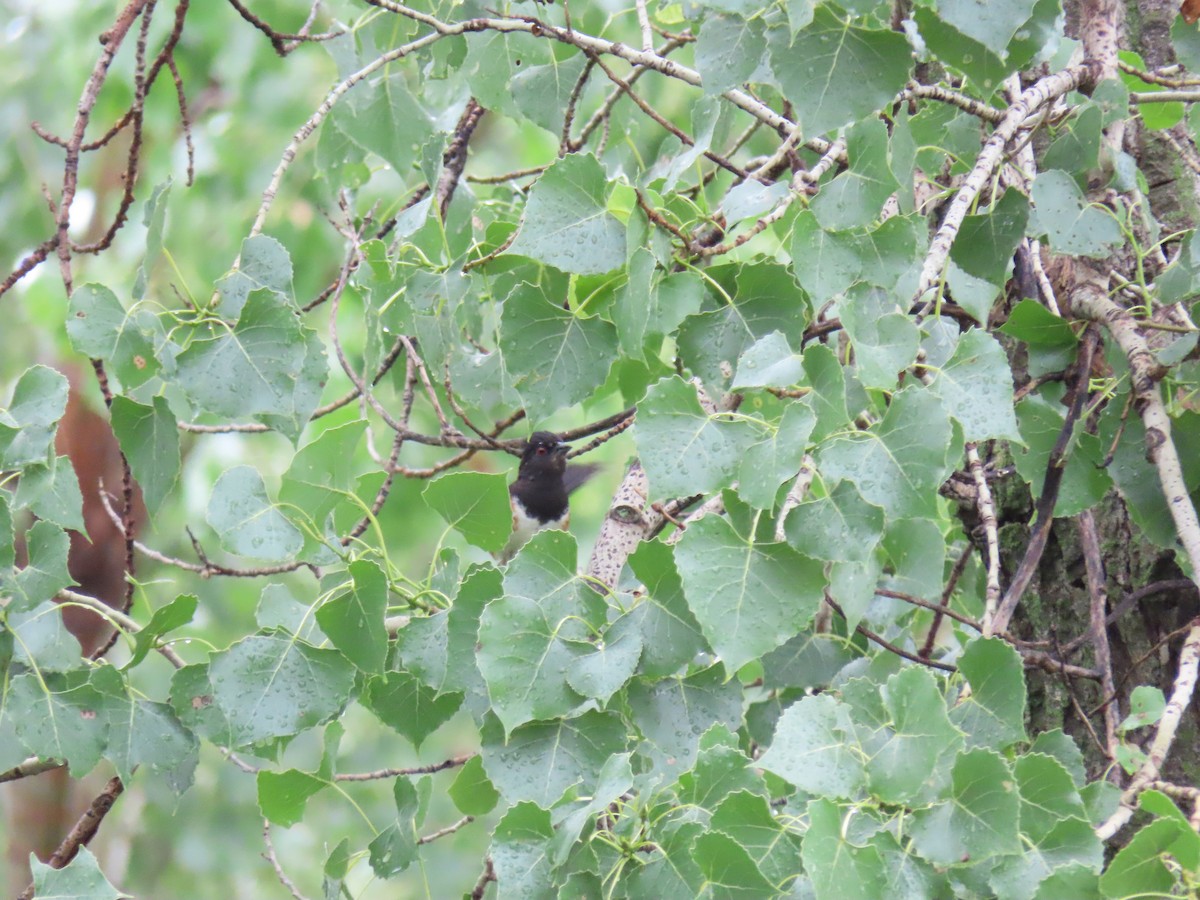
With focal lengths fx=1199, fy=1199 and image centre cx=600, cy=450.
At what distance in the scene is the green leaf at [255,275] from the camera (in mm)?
1417

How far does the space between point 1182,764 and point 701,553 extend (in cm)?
92

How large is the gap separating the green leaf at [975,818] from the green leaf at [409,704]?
2.22 ft

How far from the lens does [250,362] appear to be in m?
1.37

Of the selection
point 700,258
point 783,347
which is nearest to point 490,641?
point 783,347

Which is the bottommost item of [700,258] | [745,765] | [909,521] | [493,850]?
[493,850]

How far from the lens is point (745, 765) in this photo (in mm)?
1157

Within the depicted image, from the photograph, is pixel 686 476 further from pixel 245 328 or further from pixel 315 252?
pixel 315 252

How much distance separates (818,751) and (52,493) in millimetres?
1022

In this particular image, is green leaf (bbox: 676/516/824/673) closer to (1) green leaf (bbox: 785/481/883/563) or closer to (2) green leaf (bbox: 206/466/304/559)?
(1) green leaf (bbox: 785/481/883/563)

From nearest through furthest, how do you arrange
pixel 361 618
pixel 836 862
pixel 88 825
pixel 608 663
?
pixel 836 862
pixel 608 663
pixel 361 618
pixel 88 825

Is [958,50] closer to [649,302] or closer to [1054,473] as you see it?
[649,302]

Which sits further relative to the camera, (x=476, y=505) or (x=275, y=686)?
(x=476, y=505)

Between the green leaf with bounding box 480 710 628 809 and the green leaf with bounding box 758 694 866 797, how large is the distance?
→ 31cm

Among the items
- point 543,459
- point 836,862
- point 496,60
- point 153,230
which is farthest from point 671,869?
point 543,459
